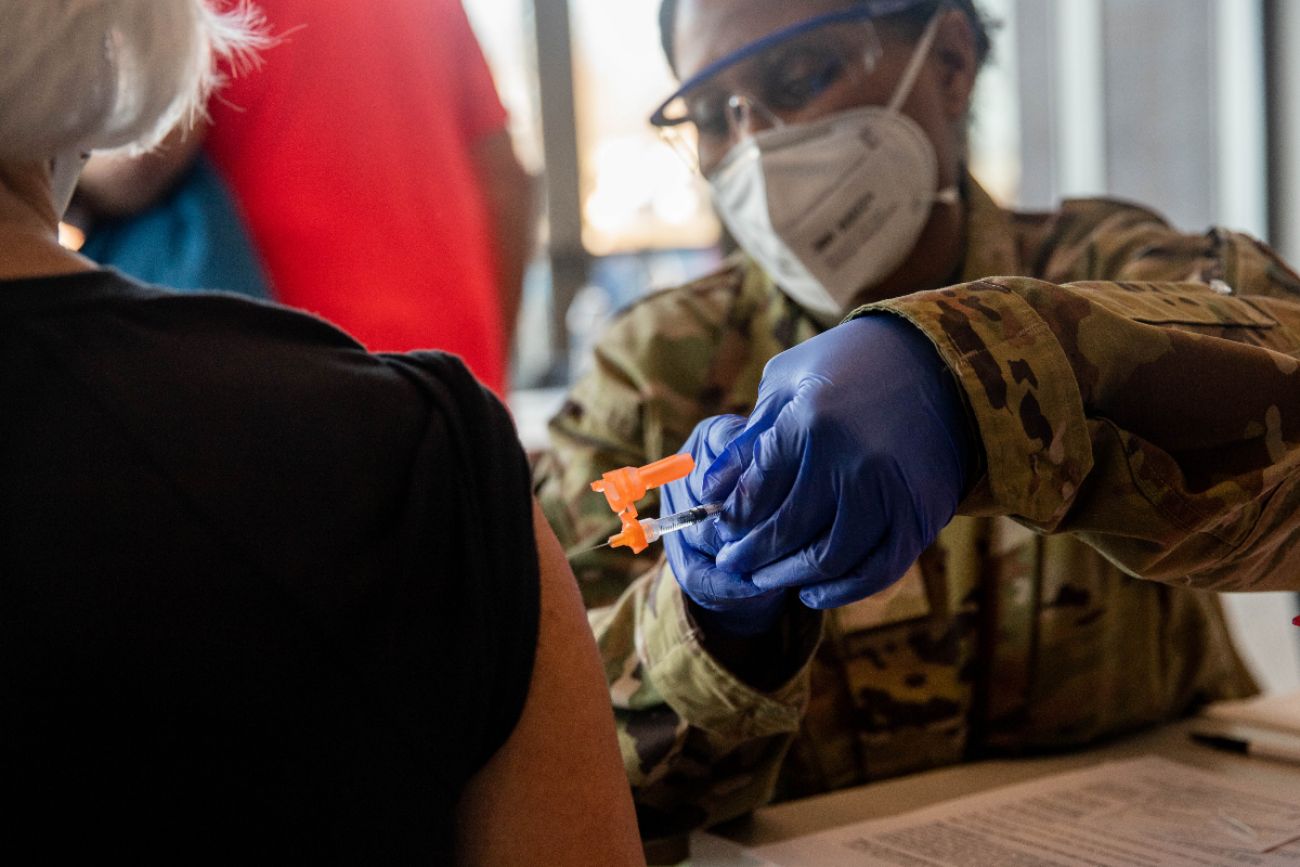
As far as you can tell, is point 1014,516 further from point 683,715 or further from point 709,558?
point 683,715

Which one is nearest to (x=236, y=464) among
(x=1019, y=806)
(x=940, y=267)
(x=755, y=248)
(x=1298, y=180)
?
(x=1019, y=806)

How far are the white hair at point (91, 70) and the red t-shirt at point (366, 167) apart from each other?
636 millimetres

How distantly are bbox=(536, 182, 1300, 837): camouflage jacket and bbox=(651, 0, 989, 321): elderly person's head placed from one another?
11cm

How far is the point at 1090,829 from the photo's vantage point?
0.99 meters

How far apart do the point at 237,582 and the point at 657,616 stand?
0.41 metres

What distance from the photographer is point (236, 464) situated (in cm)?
71

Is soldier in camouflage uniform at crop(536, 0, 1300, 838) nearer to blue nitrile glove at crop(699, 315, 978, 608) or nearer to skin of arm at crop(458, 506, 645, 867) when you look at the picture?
blue nitrile glove at crop(699, 315, 978, 608)

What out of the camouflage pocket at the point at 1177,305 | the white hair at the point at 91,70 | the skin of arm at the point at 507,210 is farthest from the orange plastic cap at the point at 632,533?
the skin of arm at the point at 507,210

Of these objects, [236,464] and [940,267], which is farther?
[940,267]

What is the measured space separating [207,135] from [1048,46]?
Result: 8.15ft

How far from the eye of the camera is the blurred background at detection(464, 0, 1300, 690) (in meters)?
2.78

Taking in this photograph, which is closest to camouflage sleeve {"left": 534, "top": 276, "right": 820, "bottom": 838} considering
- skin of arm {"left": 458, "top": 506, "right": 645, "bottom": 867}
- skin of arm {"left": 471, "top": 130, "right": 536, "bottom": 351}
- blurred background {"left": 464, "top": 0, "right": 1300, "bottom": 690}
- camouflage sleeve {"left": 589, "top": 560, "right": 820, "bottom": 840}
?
camouflage sleeve {"left": 589, "top": 560, "right": 820, "bottom": 840}

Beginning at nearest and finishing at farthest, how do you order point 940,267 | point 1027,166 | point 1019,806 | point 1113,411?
1. point 1113,411
2. point 1019,806
3. point 940,267
4. point 1027,166

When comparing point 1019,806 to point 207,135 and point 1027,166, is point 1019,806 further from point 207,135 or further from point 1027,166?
point 1027,166
